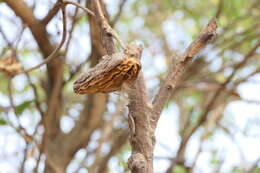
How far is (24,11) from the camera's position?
3.43 feet

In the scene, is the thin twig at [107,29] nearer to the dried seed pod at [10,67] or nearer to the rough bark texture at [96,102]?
the rough bark texture at [96,102]

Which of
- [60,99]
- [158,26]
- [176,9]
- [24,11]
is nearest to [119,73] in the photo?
[24,11]

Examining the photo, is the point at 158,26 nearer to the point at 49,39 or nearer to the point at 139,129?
the point at 49,39

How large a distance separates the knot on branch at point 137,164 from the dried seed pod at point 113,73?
0.29ft

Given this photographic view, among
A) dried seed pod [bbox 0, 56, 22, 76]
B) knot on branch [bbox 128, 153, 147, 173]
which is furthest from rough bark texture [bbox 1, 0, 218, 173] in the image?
dried seed pod [bbox 0, 56, 22, 76]

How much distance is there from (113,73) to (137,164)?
0.11 m

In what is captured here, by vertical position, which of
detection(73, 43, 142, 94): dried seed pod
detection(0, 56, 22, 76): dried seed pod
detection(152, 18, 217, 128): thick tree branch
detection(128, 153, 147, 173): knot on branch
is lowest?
detection(128, 153, 147, 173): knot on branch

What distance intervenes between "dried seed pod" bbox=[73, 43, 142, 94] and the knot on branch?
90mm

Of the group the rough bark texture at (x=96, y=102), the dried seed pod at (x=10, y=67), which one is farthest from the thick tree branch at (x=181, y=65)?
the dried seed pod at (x=10, y=67)

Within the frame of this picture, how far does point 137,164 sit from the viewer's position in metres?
0.44

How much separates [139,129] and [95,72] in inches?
3.3

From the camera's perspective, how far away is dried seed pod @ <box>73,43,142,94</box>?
0.47m

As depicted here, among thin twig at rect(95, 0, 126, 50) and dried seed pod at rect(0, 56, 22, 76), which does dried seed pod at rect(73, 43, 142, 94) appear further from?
dried seed pod at rect(0, 56, 22, 76)

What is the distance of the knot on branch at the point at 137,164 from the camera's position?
1.45ft
